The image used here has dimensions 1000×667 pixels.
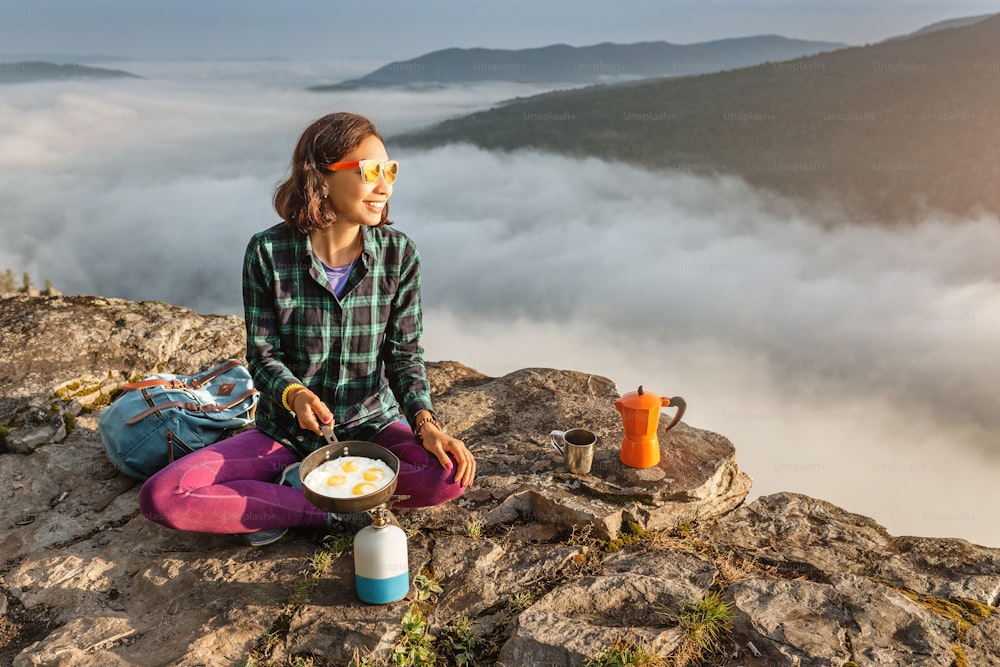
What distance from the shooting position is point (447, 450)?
379cm

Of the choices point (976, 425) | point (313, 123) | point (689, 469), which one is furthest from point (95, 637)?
point (976, 425)

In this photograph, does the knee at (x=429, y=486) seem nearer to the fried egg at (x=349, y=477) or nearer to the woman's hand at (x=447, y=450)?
the woman's hand at (x=447, y=450)

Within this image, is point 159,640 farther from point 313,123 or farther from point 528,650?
point 313,123

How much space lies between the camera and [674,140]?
374 feet

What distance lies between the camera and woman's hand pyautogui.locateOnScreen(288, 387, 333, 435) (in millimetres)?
3578

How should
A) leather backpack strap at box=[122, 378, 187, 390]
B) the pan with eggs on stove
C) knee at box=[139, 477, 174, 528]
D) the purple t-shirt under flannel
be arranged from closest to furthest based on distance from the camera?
the pan with eggs on stove < knee at box=[139, 477, 174, 528] < the purple t-shirt under flannel < leather backpack strap at box=[122, 378, 187, 390]

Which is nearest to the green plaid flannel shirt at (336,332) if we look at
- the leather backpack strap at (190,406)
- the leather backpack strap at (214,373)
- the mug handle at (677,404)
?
the leather backpack strap at (190,406)

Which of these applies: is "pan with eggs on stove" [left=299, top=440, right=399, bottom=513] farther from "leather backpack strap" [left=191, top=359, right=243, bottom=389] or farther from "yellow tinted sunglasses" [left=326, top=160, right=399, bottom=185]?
"leather backpack strap" [left=191, top=359, right=243, bottom=389]

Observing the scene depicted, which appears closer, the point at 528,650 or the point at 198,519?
the point at 528,650

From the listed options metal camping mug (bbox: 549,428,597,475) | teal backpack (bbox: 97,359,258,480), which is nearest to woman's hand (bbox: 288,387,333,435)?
teal backpack (bbox: 97,359,258,480)

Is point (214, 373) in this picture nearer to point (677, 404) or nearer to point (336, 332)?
point (336, 332)

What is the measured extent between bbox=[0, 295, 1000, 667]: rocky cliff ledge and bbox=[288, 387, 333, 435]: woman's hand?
701 millimetres

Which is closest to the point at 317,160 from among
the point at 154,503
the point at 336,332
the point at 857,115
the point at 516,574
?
the point at 336,332

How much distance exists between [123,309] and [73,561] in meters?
3.70
